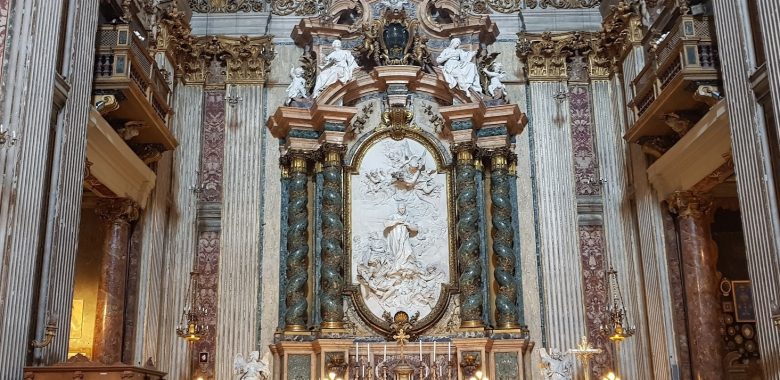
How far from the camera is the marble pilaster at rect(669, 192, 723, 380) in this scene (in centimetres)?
1188

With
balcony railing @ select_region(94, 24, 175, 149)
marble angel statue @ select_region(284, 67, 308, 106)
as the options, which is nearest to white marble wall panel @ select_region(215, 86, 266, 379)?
marble angel statue @ select_region(284, 67, 308, 106)

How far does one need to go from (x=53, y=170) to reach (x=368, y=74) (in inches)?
267

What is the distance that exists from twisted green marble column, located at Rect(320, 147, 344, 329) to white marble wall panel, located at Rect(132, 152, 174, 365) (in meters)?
2.60

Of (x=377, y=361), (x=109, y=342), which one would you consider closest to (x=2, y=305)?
(x=109, y=342)

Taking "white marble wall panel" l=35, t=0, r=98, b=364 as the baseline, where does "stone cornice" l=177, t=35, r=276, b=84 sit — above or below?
above

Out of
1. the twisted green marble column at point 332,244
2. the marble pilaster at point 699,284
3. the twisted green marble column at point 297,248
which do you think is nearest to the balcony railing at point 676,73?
the marble pilaster at point 699,284

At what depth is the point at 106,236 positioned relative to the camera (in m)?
12.6

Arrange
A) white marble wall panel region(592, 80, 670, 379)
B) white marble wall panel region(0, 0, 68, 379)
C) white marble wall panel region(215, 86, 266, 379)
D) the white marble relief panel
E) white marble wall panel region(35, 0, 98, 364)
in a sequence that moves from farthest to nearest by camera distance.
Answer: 1. the white marble relief panel
2. white marble wall panel region(215, 86, 266, 379)
3. white marble wall panel region(592, 80, 670, 379)
4. white marble wall panel region(35, 0, 98, 364)
5. white marble wall panel region(0, 0, 68, 379)

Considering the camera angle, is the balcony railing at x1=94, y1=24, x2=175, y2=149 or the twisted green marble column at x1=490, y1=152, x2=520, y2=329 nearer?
the balcony railing at x1=94, y1=24, x2=175, y2=149

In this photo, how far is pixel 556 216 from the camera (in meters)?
14.6

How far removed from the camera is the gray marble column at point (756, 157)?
359 inches

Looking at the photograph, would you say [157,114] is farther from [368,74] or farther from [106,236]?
[368,74]

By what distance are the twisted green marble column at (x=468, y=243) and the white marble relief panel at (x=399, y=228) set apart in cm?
44

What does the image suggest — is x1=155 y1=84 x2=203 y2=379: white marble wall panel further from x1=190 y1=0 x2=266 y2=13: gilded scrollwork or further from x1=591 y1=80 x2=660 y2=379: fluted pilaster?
x1=591 y1=80 x2=660 y2=379: fluted pilaster
